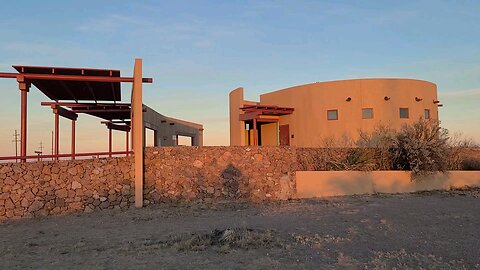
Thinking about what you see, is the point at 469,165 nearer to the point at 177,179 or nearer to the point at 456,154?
the point at 456,154

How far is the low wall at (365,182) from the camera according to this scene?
16719 millimetres

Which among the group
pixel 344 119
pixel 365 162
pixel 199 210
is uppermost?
pixel 344 119

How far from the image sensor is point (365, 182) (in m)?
17.2

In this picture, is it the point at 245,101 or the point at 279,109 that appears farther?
the point at 245,101

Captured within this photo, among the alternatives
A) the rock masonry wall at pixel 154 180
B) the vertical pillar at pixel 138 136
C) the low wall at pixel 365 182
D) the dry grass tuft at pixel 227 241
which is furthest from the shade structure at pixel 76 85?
the low wall at pixel 365 182

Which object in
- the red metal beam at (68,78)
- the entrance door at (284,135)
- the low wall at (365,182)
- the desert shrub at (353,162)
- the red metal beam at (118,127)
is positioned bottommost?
the low wall at (365,182)

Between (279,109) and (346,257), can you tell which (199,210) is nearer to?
(346,257)

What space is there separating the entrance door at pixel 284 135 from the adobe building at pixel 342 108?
0.07 m

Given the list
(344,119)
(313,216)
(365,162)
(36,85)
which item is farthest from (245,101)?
(313,216)

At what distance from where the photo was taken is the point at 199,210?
14039 millimetres

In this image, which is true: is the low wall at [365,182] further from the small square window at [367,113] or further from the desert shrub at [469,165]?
the small square window at [367,113]

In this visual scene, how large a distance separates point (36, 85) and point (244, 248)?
11.6 m

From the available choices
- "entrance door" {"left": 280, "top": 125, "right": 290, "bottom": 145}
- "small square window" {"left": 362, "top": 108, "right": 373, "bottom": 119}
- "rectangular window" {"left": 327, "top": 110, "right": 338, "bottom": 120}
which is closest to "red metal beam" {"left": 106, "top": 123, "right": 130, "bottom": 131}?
"entrance door" {"left": 280, "top": 125, "right": 290, "bottom": 145}

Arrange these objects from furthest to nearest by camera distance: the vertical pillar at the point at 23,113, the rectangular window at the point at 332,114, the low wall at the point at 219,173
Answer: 1. the rectangular window at the point at 332,114
2. the low wall at the point at 219,173
3. the vertical pillar at the point at 23,113
